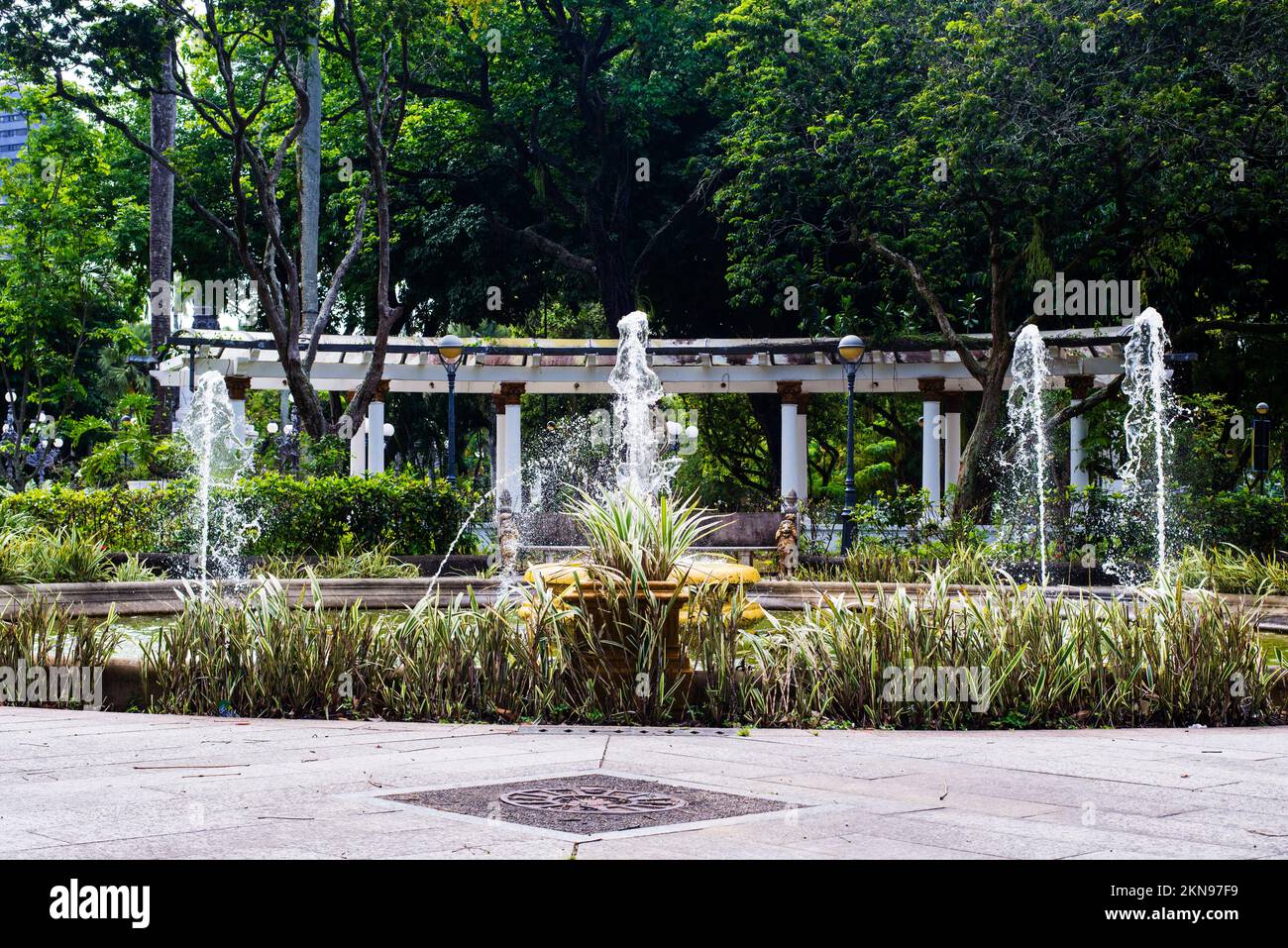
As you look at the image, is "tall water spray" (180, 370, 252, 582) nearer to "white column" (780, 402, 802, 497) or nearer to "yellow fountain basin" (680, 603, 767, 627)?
"yellow fountain basin" (680, 603, 767, 627)

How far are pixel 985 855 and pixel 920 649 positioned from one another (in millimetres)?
4001

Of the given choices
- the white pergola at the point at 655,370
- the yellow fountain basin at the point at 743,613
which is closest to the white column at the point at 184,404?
the white pergola at the point at 655,370

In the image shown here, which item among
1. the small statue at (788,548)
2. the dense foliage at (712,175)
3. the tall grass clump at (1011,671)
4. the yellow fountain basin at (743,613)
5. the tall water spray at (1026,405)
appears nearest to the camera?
the tall grass clump at (1011,671)

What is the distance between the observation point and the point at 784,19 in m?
29.7

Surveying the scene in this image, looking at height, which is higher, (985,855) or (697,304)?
(697,304)

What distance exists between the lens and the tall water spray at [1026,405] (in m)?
27.5

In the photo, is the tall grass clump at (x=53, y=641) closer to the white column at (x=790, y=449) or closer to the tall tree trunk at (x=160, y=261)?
the tall tree trunk at (x=160, y=261)

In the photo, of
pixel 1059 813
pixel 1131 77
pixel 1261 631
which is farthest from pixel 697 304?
pixel 1059 813

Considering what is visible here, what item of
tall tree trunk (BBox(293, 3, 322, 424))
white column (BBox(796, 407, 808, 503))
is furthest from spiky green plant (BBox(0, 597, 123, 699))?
white column (BBox(796, 407, 808, 503))

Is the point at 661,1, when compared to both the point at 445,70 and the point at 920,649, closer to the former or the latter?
the point at 445,70

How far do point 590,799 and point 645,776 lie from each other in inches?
26.1

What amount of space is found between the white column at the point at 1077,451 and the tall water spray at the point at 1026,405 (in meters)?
1.23

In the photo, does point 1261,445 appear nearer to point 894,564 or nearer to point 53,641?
point 894,564

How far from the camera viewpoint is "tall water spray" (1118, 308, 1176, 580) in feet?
74.9
